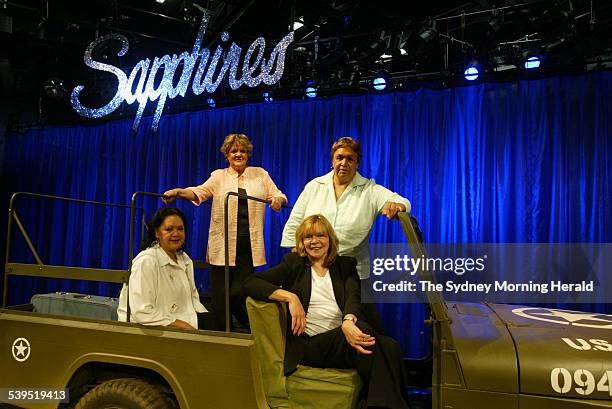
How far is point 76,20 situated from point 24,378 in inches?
266

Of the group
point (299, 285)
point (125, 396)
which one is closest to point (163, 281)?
point (125, 396)

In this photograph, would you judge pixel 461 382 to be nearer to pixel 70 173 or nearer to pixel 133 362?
pixel 133 362

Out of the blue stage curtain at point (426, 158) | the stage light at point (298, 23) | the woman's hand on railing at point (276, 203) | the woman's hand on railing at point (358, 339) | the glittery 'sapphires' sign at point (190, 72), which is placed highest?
the stage light at point (298, 23)

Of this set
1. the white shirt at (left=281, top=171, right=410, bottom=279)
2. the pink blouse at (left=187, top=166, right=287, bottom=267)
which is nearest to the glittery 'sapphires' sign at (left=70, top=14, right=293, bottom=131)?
the pink blouse at (left=187, top=166, right=287, bottom=267)

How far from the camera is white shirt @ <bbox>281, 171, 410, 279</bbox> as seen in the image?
315 centimetres

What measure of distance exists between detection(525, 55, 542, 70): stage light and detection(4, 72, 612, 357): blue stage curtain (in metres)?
0.23

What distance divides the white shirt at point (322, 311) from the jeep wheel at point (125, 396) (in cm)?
85

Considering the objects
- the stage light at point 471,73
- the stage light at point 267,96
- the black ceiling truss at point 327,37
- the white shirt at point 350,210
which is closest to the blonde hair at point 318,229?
the white shirt at point 350,210

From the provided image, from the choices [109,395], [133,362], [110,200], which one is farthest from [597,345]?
[110,200]

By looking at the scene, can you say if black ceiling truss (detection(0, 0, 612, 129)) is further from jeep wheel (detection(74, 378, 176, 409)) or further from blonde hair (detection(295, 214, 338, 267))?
jeep wheel (detection(74, 378, 176, 409))

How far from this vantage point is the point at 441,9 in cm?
713

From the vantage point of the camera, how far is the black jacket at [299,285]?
8.71ft

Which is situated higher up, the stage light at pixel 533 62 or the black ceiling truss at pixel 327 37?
the black ceiling truss at pixel 327 37

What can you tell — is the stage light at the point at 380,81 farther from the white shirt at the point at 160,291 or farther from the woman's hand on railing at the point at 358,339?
the woman's hand on railing at the point at 358,339
